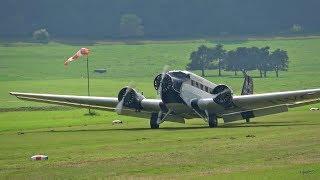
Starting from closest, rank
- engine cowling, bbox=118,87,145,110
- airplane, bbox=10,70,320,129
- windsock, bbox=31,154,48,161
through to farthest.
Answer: windsock, bbox=31,154,48,161 → airplane, bbox=10,70,320,129 → engine cowling, bbox=118,87,145,110

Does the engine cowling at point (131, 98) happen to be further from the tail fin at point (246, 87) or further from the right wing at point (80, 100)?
the tail fin at point (246, 87)

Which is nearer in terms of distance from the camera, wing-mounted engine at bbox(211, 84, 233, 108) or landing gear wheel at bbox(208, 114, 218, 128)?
landing gear wheel at bbox(208, 114, 218, 128)

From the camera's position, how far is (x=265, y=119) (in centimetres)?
7462

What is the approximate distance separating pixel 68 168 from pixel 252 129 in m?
22.6

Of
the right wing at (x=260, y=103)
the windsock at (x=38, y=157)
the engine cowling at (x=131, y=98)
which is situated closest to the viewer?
the windsock at (x=38, y=157)

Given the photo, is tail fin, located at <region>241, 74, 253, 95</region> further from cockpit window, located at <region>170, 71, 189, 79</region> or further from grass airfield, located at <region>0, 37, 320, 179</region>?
cockpit window, located at <region>170, 71, 189, 79</region>

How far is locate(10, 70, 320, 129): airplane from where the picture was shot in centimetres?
6488

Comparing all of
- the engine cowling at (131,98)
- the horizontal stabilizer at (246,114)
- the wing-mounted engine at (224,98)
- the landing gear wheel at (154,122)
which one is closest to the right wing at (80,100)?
the engine cowling at (131,98)

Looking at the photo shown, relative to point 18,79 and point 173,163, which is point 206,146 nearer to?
point 173,163

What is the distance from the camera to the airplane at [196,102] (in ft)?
213

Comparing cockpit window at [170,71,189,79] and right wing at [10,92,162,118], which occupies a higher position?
cockpit window at [170,71,189,79]

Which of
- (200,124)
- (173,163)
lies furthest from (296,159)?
(200,124)

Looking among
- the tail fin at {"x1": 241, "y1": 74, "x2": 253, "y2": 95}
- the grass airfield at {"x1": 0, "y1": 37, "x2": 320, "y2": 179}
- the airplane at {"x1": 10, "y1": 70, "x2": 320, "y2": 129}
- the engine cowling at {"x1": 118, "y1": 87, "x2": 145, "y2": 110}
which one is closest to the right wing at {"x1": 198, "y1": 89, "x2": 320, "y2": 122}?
the airplane at {"x1": 10, "y1": 70, "x2": 320, "y2": 129}

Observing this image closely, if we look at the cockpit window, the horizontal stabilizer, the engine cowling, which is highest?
the cockpit window
